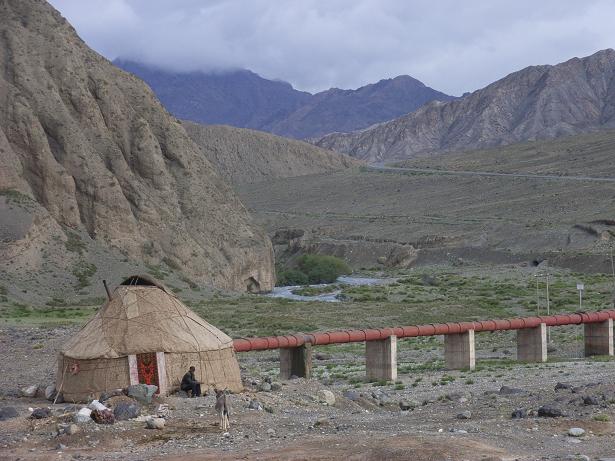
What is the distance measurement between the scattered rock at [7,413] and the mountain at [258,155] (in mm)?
141370

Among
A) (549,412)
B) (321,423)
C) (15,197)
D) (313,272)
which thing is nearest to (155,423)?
(321,423)

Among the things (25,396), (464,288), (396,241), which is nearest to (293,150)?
(396,241)

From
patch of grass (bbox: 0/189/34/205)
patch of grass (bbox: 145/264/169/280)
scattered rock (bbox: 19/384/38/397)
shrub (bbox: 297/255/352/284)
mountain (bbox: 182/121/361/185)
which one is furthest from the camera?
mountain (bbox: 182/121/361/185)

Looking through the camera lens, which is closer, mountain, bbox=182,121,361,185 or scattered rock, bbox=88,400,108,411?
scattered rock, bbox=88,400,108,411

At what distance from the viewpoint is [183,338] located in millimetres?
19766

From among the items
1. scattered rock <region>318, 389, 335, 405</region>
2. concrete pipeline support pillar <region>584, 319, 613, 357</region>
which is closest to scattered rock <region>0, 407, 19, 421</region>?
scattered rock <region>318, 389, 335, 405</region>

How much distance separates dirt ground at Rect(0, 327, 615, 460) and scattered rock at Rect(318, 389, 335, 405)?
0.04 m

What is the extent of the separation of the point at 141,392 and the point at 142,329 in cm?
181

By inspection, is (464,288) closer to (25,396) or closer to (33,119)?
(33,119)

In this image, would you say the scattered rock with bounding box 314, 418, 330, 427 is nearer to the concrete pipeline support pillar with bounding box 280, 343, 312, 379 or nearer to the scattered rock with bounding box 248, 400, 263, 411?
the scattered rock with bounding box 248, 400, 263, 411

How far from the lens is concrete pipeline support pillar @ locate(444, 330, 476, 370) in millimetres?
28298

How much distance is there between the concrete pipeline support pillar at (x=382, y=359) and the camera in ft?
86.4

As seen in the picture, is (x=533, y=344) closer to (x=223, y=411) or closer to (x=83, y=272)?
(x=223, y=411)

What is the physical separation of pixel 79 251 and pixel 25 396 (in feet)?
85.9
